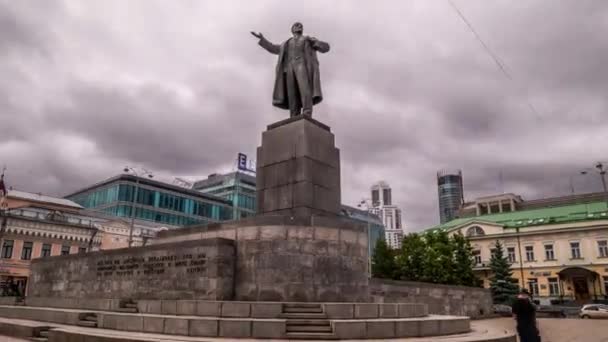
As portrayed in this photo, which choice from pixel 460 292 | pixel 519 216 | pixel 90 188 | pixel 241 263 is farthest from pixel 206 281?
pixel 90 188

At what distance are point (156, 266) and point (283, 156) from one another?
4.94 meters

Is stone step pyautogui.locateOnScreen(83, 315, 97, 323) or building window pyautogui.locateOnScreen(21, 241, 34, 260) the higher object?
building window pyautogui.locateOnScreen(21, 241, 34, 260)

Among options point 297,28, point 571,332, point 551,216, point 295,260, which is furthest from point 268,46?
point 551,216

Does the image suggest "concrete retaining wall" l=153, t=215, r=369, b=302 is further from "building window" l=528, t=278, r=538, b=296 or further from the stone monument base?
"building window" l=528, t=278, r=538, b=296

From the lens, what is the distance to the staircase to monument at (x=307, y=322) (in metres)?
9.55

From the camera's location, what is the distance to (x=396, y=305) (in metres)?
11.5

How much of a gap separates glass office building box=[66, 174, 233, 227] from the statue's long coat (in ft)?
160

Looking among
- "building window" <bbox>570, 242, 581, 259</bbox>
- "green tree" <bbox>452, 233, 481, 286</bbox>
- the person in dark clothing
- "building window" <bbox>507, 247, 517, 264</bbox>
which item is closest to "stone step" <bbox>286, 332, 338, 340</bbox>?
the person in dark clothing

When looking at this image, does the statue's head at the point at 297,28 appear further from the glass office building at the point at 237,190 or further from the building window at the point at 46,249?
the glass office building at the point at 237,190

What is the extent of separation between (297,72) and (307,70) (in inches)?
13.8

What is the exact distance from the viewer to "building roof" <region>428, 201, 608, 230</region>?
53.4 m

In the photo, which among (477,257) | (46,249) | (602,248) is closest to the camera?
(46,249)

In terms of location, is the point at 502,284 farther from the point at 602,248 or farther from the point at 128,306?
the point at 128,306

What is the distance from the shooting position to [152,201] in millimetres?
66625
